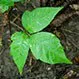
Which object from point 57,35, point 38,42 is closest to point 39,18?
point 38,42

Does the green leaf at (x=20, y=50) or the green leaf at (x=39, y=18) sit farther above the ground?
the green leaf at (x=39, y=18)

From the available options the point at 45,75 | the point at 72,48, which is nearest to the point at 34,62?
the point at 45,75

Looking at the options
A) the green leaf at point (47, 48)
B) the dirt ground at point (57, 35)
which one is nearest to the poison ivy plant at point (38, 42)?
the green leaf at point (47, 48)

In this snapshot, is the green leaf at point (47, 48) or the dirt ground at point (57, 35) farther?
the dirt ground at point (57, 35)

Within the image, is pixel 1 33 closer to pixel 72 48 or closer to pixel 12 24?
pixel 12 24

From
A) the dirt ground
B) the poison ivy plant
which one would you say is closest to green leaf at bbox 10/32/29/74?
the poison ivy plant

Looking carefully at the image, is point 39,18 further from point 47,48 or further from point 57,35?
point 57,35

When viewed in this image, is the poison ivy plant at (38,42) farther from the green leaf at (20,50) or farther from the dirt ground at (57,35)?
the dirt ground at (57,35)
